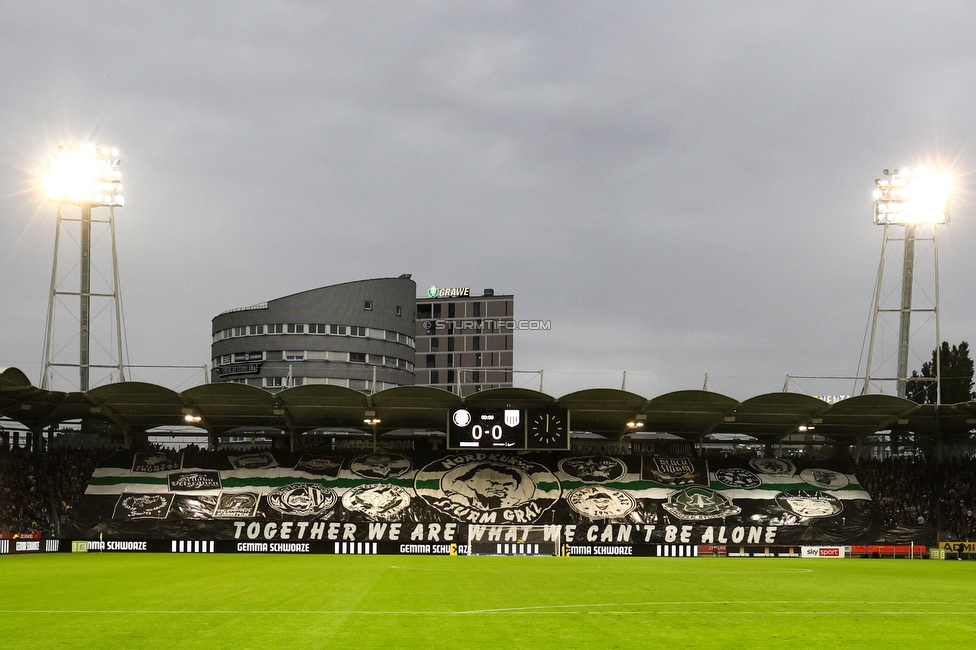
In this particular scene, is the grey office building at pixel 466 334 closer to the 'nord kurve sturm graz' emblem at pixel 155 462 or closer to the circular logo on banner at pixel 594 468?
the circular logo on banner at pixel 594 468

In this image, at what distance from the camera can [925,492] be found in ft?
168

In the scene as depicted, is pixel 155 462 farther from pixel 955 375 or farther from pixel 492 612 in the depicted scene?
pixel 955 375

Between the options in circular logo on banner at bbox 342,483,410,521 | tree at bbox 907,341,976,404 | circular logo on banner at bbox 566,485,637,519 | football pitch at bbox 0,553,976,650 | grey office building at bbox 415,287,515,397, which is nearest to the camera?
football pitch at bbox 0,553,976,650

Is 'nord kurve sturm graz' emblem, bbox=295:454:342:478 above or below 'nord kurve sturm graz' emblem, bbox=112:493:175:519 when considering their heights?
above

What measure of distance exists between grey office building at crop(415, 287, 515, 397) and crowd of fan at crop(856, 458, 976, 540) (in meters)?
82.9

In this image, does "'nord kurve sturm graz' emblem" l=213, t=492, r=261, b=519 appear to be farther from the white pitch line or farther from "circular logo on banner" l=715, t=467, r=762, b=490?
the white pitch line

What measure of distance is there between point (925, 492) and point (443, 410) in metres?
27.1

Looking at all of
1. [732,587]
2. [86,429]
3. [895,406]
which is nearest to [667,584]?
[732,587]

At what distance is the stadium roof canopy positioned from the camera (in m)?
45.8

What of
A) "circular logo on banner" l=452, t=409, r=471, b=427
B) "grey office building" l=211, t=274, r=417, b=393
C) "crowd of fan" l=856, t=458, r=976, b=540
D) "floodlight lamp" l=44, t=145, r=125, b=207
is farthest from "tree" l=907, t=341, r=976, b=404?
"floodlight lamp" l=44, t=145, r=125, b=207

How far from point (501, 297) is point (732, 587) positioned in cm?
11292

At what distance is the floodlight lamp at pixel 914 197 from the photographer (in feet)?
162

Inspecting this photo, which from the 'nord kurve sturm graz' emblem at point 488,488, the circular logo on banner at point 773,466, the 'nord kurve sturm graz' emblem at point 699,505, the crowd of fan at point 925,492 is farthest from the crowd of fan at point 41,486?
the crowd of fan at point 925,492

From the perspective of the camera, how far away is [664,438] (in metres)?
55.9
